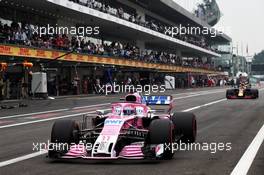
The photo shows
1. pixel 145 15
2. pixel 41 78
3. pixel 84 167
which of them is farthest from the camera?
pixel 145 15

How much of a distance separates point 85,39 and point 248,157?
1526 inches

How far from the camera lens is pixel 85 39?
45.8 meters

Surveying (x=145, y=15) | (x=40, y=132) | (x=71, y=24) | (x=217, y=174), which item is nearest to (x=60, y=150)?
(x=217, y=174)

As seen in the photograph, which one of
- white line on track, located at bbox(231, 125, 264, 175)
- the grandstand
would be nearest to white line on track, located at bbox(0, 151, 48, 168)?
white line on track, located at bbox(231, 125, 264, 175)

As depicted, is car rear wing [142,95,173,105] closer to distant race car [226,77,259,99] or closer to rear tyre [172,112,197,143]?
rear tyre [172,112,197,143]

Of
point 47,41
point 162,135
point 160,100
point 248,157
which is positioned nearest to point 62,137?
point 162,135

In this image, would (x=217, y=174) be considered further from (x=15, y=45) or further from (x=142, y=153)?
(x=15, y=45)

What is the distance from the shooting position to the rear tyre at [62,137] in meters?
7.86

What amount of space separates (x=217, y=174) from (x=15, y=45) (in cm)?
2122

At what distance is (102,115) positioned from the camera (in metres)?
9.51

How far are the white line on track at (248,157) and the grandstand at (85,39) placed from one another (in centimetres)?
1748

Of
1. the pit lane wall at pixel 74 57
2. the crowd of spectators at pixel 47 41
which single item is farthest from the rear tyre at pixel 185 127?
A: the crowd of spectators at pixel 47 41

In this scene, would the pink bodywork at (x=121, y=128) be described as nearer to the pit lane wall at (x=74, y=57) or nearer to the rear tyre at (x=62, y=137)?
the rear tyre at (x=62, y=137)

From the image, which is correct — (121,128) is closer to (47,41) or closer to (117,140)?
(117,140)
